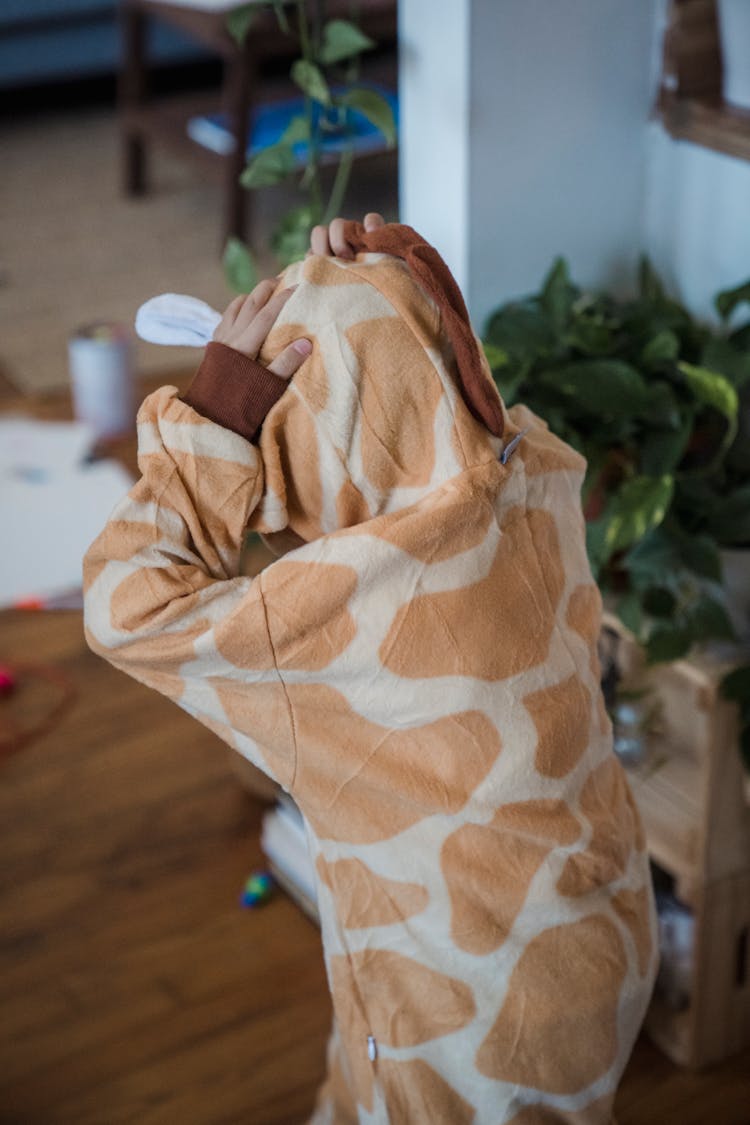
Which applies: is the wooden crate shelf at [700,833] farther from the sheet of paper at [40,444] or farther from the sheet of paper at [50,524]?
the sheet of paper at [40,444]

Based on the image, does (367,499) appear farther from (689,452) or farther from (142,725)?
(142,725)

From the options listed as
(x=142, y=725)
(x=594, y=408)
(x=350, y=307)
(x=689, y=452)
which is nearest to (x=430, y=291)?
(x=350, y=307)

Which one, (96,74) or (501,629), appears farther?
(96,74)

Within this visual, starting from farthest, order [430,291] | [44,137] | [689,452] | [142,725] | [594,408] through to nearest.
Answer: [44,137] → [142,725] → [689,452] → [594,408] → [430,291]

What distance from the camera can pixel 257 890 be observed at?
1694mm

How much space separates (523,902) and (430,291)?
1.42 feet

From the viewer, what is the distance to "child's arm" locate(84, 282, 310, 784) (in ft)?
2.87

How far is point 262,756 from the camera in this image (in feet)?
3.15

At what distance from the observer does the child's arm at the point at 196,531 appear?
34.4 inches

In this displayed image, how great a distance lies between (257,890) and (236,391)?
96cm

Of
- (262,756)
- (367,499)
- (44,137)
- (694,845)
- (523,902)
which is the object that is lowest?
(44,137)

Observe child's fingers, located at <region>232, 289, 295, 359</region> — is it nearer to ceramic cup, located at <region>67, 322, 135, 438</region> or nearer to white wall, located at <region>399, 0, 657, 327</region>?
white wall, located at <region>399, 0, 657, 327</region>

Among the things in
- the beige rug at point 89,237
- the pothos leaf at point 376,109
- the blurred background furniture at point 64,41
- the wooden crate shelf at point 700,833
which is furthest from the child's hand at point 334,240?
the blurred background furniture at point 64,41

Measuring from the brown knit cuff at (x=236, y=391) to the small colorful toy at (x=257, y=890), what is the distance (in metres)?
0.94
